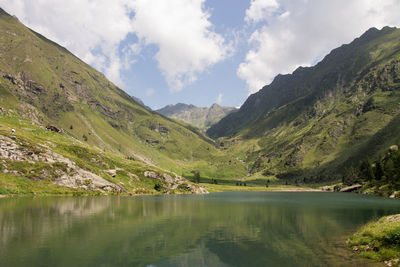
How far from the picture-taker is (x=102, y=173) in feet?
573

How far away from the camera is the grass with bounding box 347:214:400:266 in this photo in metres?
30.8

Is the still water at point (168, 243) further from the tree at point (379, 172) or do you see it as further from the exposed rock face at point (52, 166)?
the tree at point (379, 172)

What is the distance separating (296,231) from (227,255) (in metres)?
21.7

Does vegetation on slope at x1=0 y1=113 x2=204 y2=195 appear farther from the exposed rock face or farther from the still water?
the still water

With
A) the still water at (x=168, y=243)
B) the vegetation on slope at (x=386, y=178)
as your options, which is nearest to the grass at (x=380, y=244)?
the still water at (x=168, y=243)

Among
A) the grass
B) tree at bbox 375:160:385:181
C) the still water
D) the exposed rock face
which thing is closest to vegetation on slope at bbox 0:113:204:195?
the exposed rock face

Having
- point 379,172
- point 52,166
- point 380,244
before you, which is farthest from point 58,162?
point 379,172

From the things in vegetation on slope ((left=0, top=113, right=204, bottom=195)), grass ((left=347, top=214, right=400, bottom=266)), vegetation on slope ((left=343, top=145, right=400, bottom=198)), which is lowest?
grass ((left=347, top=214, right=400, bottom=266))

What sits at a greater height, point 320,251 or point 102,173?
point 102,173

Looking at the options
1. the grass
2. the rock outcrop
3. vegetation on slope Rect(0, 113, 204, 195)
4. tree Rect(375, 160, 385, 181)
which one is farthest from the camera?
tree Rect(375, 160, 385, 181)

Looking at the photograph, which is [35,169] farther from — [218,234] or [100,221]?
[218,234]

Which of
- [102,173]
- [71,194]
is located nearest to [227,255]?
[71,194]

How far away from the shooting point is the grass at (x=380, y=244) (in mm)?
30755

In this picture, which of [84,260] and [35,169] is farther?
[35,169]
